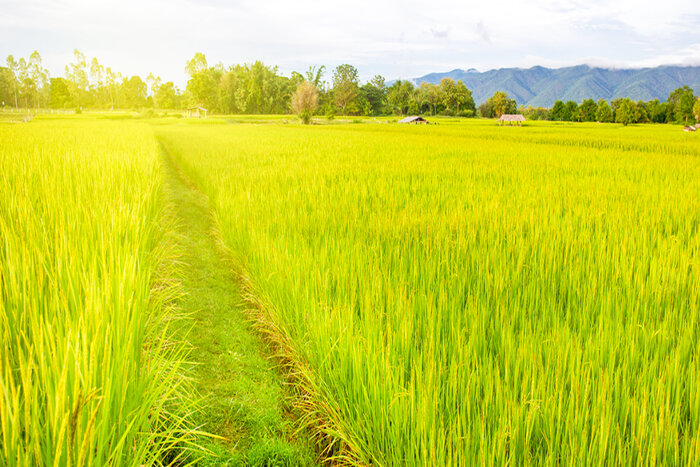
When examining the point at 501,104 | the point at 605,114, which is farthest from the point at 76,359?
the point at 501,104

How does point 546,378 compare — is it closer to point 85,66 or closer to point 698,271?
point 698,271

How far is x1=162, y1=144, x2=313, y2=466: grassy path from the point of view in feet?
5.55

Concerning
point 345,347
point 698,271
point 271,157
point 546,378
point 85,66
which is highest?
point 85,66

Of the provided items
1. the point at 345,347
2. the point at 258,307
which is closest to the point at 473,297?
the point at 345,347

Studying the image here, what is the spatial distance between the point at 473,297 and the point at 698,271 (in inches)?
43.7

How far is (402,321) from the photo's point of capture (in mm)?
1456

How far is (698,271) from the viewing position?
1.88 meters

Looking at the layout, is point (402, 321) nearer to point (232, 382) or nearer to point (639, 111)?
point (232, 382)

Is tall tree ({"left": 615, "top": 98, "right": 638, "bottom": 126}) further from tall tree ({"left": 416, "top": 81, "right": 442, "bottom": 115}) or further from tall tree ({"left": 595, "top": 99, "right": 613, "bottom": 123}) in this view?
tall tree ({"left": 416, "top": 81, "right": 442, "bottom": 115})

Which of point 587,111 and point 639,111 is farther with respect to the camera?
point 587,111

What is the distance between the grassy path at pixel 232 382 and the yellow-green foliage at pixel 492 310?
33cm

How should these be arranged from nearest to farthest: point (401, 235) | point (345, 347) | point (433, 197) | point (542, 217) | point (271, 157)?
point (345, 347), point (401, 235), point (542, 217), point (433, 197), point (271, 157)

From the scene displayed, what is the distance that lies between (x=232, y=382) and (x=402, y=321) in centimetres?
128

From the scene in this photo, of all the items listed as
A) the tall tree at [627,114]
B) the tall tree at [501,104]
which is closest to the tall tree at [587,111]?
the tall tree at [627,114]
